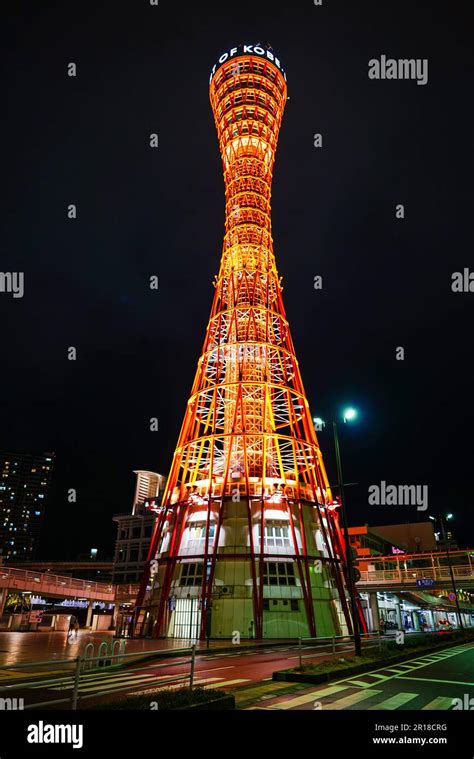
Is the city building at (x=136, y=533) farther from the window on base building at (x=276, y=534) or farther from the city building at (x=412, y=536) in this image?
the window on base building at (x=276, y=534)

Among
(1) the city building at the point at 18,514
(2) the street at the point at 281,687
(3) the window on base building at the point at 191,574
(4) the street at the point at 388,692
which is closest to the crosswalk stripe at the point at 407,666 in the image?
(2) the street at the point at 281,687

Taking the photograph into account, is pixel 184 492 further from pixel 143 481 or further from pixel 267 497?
pixel 143 481

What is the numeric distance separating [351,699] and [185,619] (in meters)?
22.6

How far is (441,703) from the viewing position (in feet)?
29.2

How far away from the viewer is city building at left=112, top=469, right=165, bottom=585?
82.2 metres

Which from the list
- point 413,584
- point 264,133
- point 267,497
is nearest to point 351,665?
point 267,497

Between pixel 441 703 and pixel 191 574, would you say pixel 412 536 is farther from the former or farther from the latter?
pixel 441 703

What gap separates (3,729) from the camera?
226 inches

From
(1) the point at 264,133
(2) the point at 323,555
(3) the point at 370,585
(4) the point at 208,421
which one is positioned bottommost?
(3) the point at 370,585

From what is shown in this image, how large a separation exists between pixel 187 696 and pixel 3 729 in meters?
2.96

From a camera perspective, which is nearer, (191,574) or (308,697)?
(308,697)

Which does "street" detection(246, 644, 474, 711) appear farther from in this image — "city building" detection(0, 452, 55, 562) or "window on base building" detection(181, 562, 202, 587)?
"city building" detection(0, 452, 55, 562)

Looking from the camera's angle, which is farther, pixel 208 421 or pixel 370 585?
pixel 370 585

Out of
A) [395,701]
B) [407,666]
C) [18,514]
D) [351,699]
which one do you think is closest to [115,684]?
[351,699]
